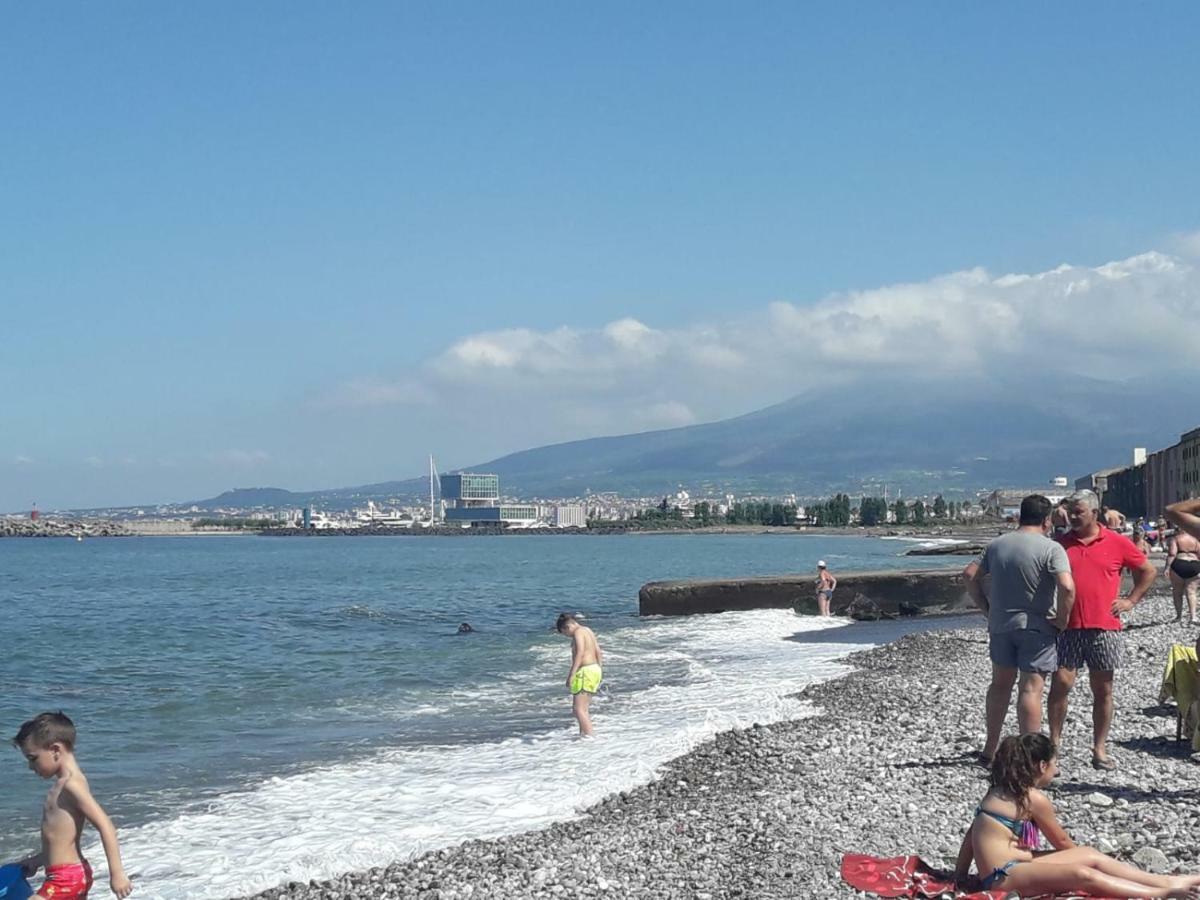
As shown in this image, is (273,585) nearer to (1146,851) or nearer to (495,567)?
(495,567)

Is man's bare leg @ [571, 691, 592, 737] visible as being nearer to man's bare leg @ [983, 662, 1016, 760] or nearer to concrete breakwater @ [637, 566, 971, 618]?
man's bare leg @ [983, 662, 1016, 760]

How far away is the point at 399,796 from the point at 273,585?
156ft

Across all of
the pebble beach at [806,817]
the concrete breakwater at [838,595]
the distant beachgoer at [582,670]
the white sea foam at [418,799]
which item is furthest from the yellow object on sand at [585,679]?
the concrete breakwater at [838,595]

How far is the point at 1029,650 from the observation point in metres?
7.96

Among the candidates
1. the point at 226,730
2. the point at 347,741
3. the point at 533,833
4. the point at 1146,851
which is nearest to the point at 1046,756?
the point at 1146,851

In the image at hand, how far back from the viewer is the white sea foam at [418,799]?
843cm

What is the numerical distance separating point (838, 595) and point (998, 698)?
20.8 metres

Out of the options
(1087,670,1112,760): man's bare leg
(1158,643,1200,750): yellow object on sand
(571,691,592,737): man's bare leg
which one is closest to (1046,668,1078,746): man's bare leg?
(1087,670,1112,760): man's bare leg

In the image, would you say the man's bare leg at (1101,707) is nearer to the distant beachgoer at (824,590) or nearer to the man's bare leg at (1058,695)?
the man's bare leg at (1058,695)

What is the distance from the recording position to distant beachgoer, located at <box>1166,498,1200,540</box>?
22.2ft

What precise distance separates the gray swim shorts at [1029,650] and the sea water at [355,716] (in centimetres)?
337

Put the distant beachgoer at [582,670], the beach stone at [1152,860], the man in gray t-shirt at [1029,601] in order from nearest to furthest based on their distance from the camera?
the beach stone at [1152,860] → the man in gray t-shirt at [1029,601] → the distant beachgoer at [582,670]

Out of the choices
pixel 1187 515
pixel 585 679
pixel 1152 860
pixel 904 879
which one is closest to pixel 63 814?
pixel 904 879

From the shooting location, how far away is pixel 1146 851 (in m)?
6.54
